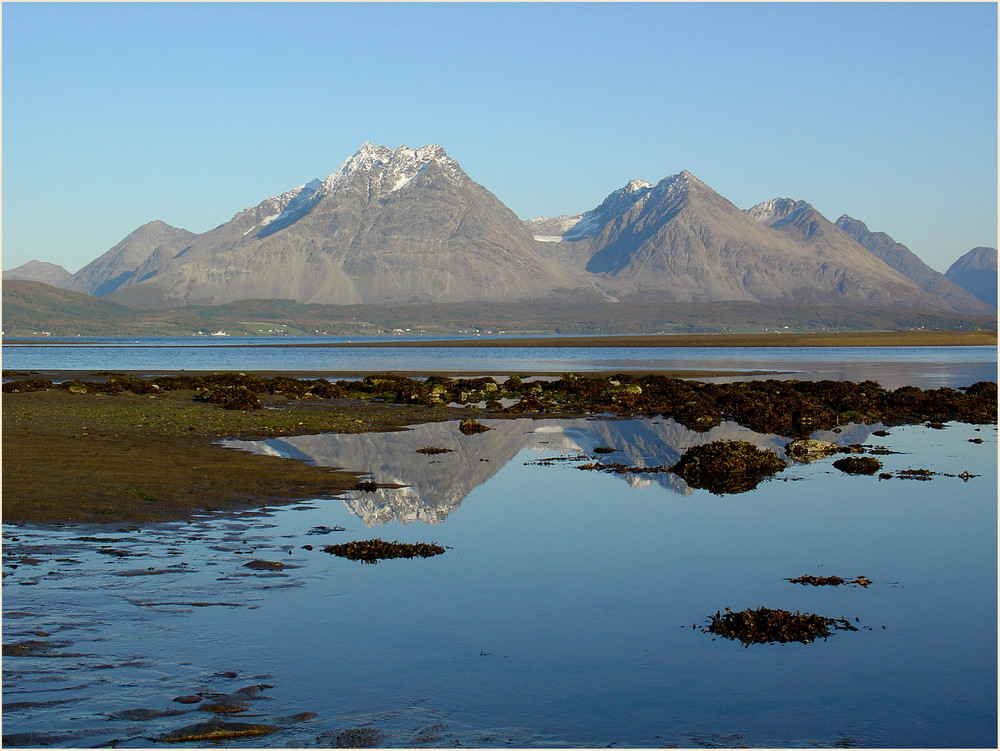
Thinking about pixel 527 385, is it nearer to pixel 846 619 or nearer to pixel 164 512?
pixel 164 512

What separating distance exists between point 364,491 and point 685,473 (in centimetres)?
805

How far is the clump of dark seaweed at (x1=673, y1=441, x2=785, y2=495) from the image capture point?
2341cm

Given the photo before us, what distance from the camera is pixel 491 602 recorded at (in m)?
13.0

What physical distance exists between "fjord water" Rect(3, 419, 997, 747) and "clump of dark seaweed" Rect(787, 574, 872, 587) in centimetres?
19

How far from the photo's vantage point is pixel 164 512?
60.8 feet

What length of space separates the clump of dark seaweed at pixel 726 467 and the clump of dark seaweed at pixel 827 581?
8139 millimetres

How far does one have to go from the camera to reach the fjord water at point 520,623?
9125 millimetres

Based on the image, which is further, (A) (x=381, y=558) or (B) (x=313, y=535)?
(B) (x=313, y=535)

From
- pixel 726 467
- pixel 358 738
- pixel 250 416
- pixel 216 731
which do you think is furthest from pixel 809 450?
pixel 216 731

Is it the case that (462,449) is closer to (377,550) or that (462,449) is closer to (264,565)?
(377,550)

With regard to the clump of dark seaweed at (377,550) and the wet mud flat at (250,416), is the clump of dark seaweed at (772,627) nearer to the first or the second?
the clump of dark seaweed at (377,550)

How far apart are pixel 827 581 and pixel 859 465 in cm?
1257

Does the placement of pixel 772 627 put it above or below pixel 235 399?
below

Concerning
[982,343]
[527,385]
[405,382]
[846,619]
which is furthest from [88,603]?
[982,343]
